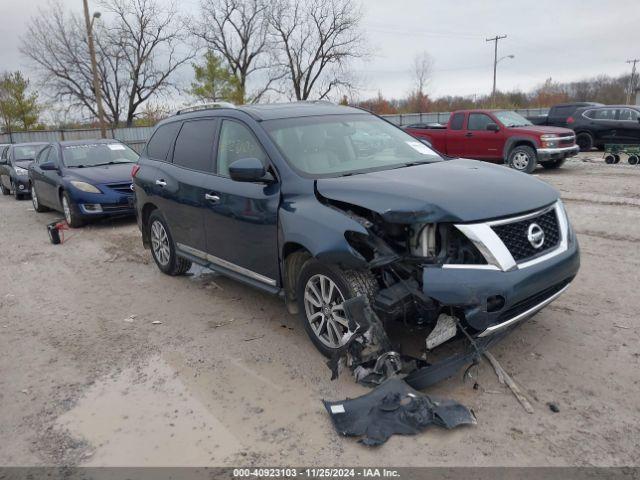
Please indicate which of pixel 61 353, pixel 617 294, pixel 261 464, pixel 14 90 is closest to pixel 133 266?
pixel 61 353

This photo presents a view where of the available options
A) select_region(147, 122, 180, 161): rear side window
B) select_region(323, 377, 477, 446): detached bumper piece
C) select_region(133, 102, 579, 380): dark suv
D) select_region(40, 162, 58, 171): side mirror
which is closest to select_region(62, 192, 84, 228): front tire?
select_region(40, 162, 58, 171): side mirror

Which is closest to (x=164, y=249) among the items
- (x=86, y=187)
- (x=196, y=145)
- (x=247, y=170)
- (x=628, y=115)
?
(x=196, y=145)

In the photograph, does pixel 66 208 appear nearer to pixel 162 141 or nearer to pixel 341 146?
pixel 162 141

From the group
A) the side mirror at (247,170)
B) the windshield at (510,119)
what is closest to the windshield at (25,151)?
the windshield at (510,119)

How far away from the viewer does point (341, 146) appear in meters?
4.52

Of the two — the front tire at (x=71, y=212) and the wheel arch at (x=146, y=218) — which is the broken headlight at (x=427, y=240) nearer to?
the wheel arch at (x=146, y=218)

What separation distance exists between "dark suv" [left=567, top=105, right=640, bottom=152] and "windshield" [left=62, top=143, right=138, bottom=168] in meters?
14.8

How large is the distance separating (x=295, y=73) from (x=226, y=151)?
143ft

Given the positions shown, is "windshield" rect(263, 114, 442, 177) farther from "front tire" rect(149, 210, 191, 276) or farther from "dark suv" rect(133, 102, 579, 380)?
"front tire" rect(149, 210, 191, 276)

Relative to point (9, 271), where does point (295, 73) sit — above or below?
above

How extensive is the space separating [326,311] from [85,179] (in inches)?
294

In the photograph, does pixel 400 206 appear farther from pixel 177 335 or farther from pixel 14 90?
pixel 14 90

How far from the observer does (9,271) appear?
7.08 meters

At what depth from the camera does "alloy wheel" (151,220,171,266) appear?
6.12 metres
